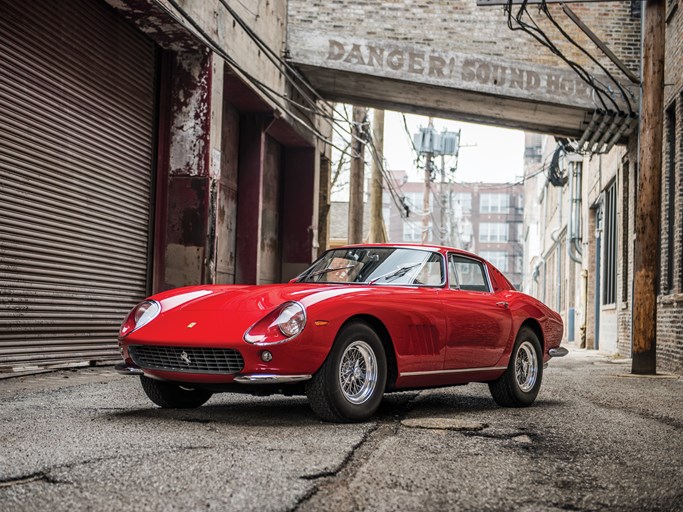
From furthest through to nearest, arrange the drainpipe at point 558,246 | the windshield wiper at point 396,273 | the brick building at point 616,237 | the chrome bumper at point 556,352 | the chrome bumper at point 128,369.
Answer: the drainpipe at point 558,246, the brick building at point 616,237, the chrome bumper at point 556,352, the windshield wiper at point 396,273, the chrome bumper at point 128,369

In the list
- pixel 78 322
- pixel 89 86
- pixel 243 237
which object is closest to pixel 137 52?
pixel 89 86

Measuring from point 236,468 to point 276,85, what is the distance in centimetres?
1305

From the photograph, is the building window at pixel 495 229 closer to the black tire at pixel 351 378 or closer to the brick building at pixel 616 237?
the brick building at pixel 616 237

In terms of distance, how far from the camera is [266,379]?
210 inches

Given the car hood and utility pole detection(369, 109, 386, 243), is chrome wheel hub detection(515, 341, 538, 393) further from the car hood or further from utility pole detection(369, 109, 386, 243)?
utility pole detection(369, 109, 386, 243)

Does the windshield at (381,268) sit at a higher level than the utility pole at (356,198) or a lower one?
lower

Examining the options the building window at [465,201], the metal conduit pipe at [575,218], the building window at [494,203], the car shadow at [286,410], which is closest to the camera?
the car shadow at [286,410]

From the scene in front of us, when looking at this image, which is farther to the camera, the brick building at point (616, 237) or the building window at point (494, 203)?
the building window at point (494, 203)

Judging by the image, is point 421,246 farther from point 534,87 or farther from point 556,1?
point 534,87

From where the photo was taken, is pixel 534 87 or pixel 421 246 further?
Answer: pixel 534 87

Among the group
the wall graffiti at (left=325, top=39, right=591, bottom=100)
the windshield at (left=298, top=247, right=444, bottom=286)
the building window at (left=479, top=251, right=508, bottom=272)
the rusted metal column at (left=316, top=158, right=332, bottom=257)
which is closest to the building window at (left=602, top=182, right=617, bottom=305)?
the wall graffiti at (left=325, top=39, right=591, bottom=100)

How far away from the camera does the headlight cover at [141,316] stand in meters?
5.98

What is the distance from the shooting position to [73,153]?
1018cm

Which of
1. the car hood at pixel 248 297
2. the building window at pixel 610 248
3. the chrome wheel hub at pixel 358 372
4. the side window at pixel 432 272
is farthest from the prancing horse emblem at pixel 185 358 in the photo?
the building window at pixel 610 248
